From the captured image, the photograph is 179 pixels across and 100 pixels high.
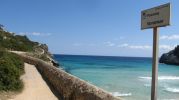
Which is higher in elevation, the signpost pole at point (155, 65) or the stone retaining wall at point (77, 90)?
the signpost pole at point (155, 65)

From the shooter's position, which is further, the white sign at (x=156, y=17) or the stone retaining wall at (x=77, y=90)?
the stone retaining wall at (x=77, y=90)

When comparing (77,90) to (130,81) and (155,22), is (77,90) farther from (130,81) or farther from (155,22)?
(130,81)

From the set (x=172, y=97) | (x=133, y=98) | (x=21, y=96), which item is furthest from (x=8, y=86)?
Answer: (x=172, y=97)

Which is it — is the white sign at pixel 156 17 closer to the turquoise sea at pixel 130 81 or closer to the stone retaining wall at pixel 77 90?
the stone retaining wall at pixel 77 90

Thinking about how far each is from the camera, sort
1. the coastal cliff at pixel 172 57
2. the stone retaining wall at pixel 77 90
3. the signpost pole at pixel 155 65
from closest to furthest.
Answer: the signpost pole at pixel 155 65, the stone retaining wall at pixel 77 90, the coastal cliff at pixel 172 57

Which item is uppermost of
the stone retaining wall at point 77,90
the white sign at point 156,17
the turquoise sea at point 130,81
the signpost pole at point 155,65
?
the white sign at point 156,17

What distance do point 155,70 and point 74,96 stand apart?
495 cm

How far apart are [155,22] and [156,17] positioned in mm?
80

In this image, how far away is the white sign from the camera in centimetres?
516

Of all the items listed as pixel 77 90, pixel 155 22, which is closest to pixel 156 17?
pixel 155 22

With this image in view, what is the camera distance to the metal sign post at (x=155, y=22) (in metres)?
5.20

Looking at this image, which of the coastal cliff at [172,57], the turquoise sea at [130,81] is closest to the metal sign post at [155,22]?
the turquoise sea at [130,81]

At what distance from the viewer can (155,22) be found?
5.40 metres

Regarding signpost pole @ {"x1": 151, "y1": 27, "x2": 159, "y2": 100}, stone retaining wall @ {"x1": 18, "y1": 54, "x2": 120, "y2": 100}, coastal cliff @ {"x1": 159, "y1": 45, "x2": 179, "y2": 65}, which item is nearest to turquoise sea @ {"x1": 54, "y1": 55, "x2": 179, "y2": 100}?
stone retaining wall @ {"x1": 18, "y1": 54, "x2": 120, "y2": 100}
